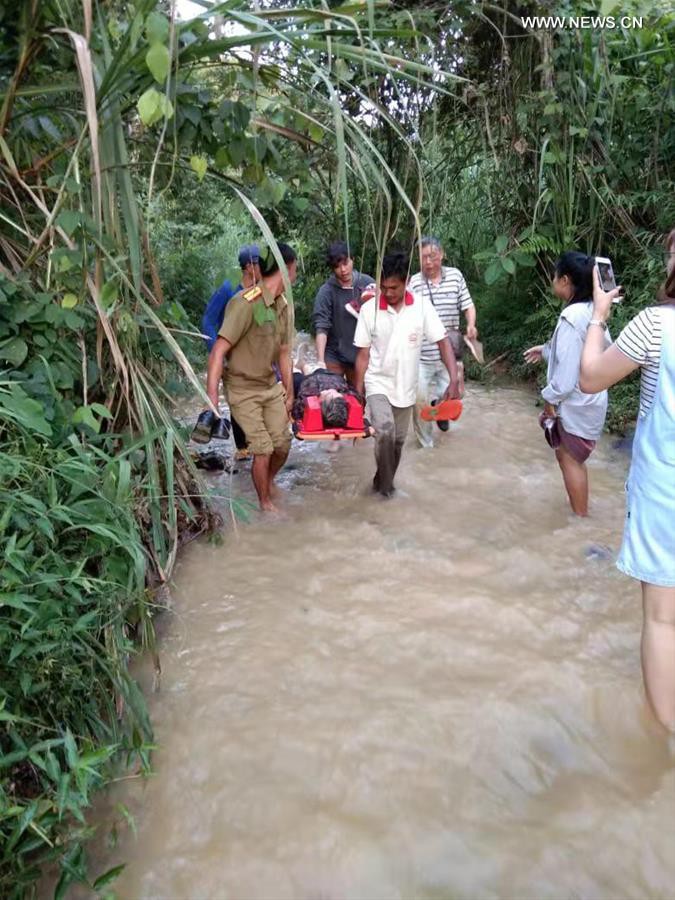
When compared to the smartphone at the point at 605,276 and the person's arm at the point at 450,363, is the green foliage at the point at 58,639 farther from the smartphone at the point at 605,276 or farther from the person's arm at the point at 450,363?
the person's arm at the point at 450,363

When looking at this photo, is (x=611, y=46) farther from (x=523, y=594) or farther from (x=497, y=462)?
(x=523, y=594)

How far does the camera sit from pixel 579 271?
328 cm

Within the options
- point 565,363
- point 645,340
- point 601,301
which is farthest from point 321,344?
point 645,340

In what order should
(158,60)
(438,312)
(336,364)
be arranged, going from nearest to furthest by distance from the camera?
(158,60) → (438,312) → (336,364)

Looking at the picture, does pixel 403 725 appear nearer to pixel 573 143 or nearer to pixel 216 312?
pixel 216 312

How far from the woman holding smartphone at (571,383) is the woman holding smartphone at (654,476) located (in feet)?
→ 3.56

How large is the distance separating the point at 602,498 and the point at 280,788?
9.48ft

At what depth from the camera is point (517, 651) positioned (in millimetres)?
2748

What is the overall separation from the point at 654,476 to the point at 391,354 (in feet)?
6.80

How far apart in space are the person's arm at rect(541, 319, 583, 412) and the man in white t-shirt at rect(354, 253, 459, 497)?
2.57 ft

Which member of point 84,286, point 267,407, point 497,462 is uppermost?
point 84,286

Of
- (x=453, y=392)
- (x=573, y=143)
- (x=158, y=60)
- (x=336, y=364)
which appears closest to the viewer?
(x=158, y=60)

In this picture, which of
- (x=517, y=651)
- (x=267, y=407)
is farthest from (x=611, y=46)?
(x=517, y=651)

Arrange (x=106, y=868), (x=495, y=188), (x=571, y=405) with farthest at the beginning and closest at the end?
(x=495, y=188) → (x=571, y=405) → (x=106, y=868)
